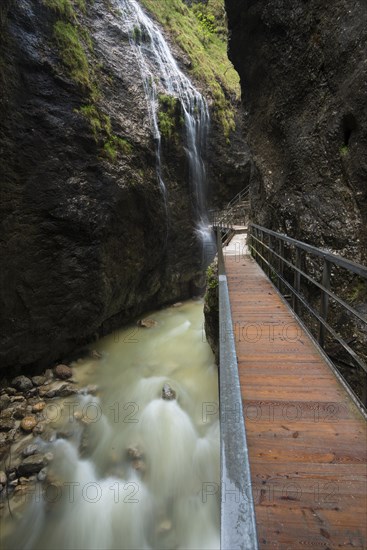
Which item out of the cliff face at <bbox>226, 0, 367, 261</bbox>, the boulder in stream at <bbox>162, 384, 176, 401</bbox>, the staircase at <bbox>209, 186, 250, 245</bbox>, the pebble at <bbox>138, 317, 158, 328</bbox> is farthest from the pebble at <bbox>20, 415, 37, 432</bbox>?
the staircase at <bbox>209, 186, 250, 245</bbox>

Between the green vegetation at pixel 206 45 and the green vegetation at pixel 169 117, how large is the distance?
433 centimetres

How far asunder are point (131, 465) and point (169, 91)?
45.5ft

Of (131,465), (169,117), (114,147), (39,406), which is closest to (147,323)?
(39,406)

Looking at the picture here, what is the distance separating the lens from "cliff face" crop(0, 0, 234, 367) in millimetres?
7699

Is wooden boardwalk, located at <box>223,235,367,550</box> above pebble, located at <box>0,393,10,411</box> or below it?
above

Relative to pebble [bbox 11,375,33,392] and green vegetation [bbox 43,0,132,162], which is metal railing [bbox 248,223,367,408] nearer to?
green vegetation [bbox 43,0,132,162]

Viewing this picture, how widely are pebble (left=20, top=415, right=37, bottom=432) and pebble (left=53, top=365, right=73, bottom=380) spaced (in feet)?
5.25

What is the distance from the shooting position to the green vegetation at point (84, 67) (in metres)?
8.99

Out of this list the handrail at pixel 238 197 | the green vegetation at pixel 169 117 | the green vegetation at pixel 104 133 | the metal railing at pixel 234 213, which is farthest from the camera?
the handrail at pixel 238 197

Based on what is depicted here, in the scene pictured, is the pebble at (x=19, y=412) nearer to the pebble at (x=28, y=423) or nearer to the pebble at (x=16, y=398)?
the pebble at (x=28, y=423)

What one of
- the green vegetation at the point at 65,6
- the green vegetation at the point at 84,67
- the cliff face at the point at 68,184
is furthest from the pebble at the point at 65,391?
the green vegetation at the point at 65,6

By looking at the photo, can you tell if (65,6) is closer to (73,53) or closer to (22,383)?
(73,53)

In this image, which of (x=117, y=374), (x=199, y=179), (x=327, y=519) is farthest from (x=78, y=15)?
(x=327, y=519)

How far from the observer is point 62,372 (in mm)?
8547
